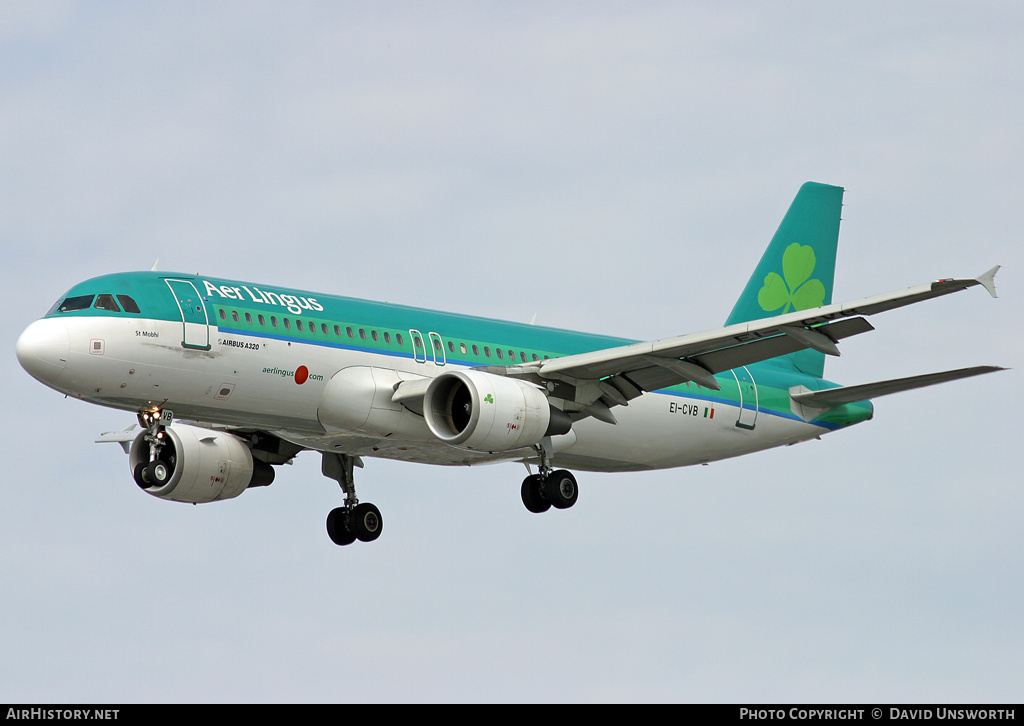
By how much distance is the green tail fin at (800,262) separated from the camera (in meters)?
47.8

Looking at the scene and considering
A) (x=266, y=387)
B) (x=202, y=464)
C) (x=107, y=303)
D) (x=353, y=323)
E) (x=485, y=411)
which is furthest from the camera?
(x=202, y=464)

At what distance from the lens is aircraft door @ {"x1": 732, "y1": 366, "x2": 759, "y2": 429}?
43250 mm

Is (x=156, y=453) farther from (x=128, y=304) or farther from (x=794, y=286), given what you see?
(x=794, y=286)

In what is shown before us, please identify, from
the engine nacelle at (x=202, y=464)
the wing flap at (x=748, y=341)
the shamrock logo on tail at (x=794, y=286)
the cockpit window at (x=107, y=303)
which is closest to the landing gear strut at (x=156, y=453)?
the engine nacelle at (x=202, y=464)

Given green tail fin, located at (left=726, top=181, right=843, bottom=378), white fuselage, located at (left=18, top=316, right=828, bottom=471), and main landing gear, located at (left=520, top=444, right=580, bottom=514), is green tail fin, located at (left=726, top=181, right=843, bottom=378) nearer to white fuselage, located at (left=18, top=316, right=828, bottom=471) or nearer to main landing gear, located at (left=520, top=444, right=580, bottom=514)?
white fuselage, located at (left=18, top=316, right=828, bottom=471)

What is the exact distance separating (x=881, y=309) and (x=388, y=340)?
36.6ft

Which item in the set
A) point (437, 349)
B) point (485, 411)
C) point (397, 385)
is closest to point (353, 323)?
point (397, 385)

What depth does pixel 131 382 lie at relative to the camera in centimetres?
3341

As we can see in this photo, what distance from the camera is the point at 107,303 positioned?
33.6m

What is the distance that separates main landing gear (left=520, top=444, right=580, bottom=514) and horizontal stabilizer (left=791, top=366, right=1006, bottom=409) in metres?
8.32

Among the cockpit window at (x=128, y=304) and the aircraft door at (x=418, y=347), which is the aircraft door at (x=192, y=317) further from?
the aircraft door at (x=418, y=347)

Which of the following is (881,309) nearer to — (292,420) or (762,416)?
(762,416)

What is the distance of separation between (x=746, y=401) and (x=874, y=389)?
156 inches
